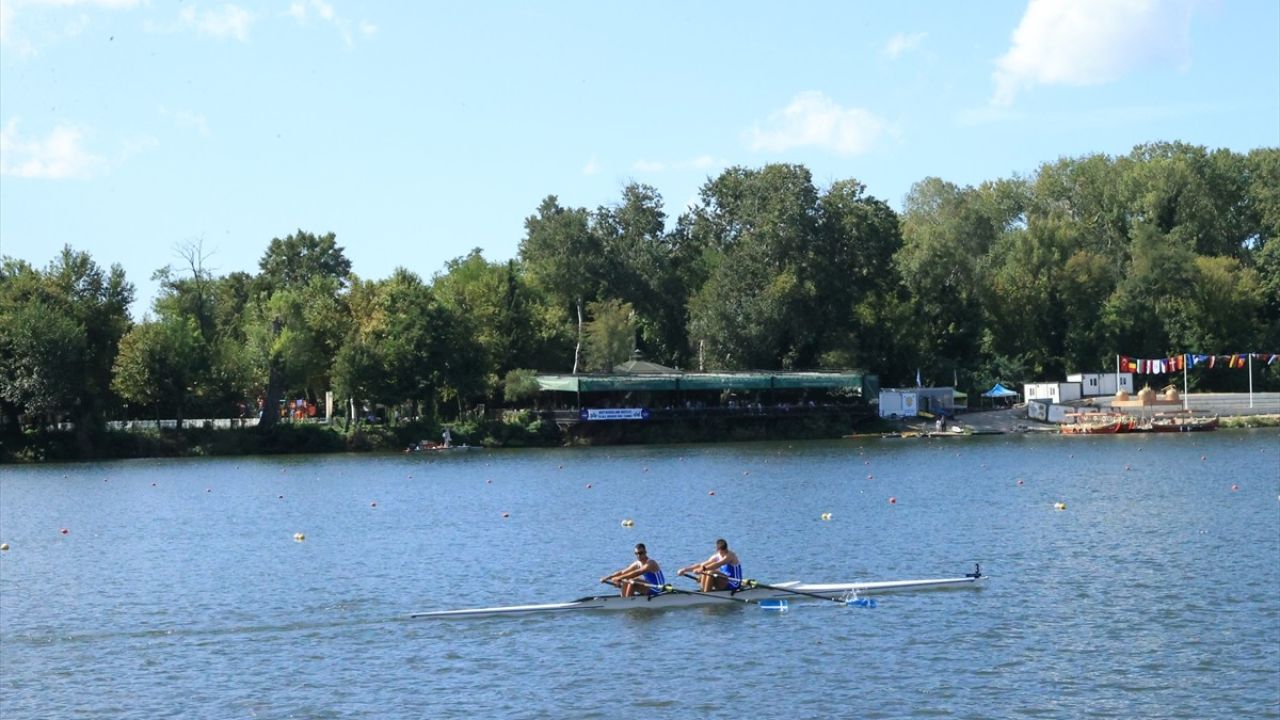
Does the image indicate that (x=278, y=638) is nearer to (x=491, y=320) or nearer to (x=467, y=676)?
(x=467, y=676)

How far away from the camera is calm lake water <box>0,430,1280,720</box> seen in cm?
2278

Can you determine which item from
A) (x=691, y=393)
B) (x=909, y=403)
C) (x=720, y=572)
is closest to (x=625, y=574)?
(x=720, y=572)

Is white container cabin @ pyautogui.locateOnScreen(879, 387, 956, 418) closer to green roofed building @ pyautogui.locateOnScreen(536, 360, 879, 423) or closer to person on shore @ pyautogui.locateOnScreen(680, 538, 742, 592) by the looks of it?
green roofed building @ pyautogui.locateOnScreen(536, 360, 879, 423)

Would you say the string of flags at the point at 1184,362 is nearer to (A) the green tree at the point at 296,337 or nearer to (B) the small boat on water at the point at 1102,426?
(B) the small boat on water at the point at 1102,426

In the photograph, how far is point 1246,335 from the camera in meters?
102

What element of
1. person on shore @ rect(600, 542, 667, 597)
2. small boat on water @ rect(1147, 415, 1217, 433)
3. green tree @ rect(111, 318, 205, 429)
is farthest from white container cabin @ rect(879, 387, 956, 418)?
person on shore @ rect(600, 542, 667, 597)

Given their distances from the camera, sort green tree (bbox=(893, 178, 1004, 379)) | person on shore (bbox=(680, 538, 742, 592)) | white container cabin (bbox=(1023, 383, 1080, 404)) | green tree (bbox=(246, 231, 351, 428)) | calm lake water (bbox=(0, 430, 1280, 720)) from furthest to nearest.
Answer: green tree (bbox=(893, 178, 1004, 379))
white container cabin (bbox=(1023, 383, 1080, 404))
green tree (bbox=(246, 231, 351, 428))
person on shore (bbox=(680, 538, 742, 592))
calm lake water (bbox=(0, 430, 1280, 720))

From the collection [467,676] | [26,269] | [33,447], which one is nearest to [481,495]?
[467,676]

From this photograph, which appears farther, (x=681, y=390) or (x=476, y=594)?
(x=681, y=390)

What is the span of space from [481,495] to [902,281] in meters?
53.4

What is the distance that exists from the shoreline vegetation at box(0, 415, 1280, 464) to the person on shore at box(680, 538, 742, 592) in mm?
57742

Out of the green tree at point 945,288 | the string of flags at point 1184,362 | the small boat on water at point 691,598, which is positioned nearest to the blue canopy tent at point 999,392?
the green tree at point 945,288

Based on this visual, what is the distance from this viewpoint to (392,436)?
283 feet

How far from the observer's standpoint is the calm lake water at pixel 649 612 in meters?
22.8
